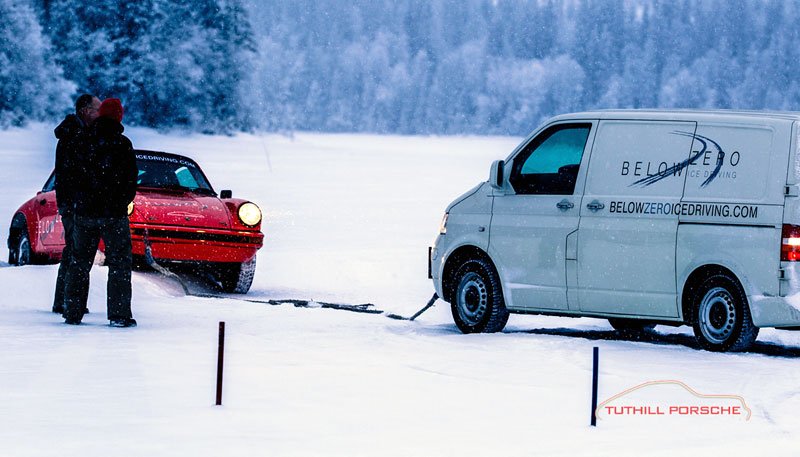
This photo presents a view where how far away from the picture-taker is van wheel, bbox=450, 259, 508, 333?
12805 mm

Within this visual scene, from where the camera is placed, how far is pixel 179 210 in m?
16.0

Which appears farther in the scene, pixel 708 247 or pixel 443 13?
pixel 443 13

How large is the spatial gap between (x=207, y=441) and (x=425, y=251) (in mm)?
15443

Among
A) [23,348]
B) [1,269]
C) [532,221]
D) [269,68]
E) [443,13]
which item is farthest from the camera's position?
[443,13]

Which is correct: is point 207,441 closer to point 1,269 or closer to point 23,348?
point 23,348

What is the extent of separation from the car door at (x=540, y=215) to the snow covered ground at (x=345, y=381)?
44 cm

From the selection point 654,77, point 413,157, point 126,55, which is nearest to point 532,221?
point 413,157

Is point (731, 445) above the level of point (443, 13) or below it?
below

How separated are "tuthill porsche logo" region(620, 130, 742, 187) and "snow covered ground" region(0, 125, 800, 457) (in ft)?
4.23

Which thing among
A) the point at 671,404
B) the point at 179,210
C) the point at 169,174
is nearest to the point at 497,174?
the point at 671,404

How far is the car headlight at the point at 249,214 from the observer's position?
16375 millimetres

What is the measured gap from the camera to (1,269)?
1538 cm

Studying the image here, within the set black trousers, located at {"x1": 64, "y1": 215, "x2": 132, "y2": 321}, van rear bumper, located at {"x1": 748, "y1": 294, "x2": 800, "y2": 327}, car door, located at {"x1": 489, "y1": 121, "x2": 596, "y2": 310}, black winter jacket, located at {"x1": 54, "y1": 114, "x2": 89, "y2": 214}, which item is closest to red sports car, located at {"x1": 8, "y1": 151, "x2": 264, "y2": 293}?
black winter jacket, located at {"x1": 54, "y1": 114, "x2": 89, "y2": 214}

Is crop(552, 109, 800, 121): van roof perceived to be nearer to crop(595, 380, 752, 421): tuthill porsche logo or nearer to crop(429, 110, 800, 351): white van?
crop(429, 110, 800, 351): white van
